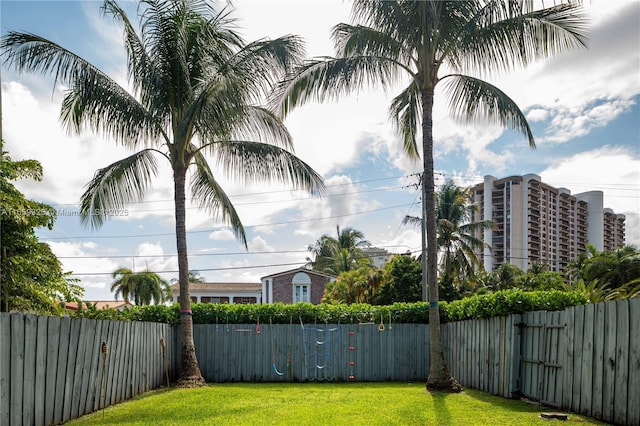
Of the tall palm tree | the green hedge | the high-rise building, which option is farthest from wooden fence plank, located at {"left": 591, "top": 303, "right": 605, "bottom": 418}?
the high-rise building

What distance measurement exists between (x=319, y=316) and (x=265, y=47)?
6.93m

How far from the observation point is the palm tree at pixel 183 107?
11.7 metres

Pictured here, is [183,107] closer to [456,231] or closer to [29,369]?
[29,369]

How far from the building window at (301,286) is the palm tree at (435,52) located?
26922 millimetres

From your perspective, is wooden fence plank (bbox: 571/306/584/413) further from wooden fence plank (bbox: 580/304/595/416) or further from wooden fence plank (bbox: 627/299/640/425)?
wooden fence plank (bbox: 627/299/640/425)

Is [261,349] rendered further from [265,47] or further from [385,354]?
[265,47]

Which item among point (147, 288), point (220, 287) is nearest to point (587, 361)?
point (147, 288)

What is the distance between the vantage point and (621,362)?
22.5ft

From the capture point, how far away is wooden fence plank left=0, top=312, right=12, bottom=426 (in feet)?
20.7

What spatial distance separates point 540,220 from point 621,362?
6302 centimetres

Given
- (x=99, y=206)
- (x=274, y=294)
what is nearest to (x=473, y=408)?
(x=99, y=206)

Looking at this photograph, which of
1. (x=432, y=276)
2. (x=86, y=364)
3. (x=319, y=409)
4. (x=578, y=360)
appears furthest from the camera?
(x=432, y=276)

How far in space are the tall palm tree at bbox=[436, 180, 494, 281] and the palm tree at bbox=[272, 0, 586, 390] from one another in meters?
17.5

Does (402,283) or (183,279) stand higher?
(183,279)
